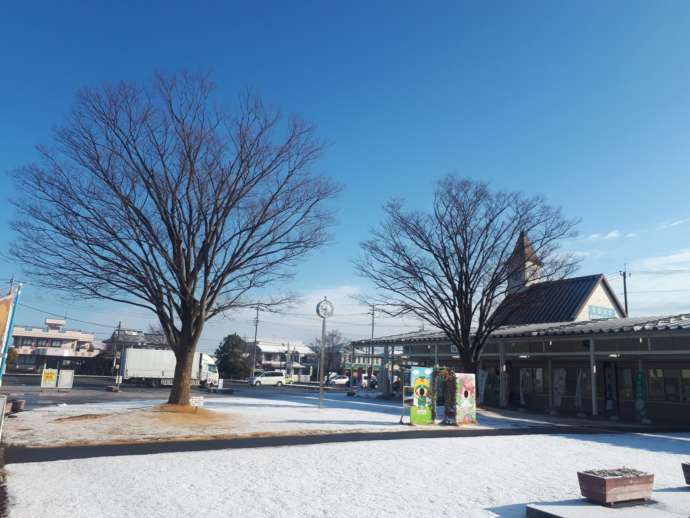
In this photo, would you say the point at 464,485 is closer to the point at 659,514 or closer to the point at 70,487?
the point at 659,514

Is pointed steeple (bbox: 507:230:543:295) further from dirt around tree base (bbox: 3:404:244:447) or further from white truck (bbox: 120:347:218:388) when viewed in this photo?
white truck (bbox: 120:347:218:388)

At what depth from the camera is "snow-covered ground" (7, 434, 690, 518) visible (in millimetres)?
6684

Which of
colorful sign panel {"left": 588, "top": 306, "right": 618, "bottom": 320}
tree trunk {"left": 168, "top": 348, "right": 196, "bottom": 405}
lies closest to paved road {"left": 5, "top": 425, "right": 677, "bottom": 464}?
tree trunk {"left": 168, "top": 348, "right": 196, "bottom": 405}

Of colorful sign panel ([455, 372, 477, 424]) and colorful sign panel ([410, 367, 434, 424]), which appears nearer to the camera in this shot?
colorful sign panel ([410, 367, 434, 424])

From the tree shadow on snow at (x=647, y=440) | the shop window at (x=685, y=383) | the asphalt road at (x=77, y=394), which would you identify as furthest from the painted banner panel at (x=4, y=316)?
the shop window at (x=685, y=383)

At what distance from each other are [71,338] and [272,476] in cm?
7352

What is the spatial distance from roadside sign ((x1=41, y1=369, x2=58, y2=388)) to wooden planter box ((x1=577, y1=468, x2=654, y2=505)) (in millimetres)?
30922

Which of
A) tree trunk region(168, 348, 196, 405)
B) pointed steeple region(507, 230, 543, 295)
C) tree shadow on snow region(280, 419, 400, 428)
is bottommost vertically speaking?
tree shadow on snow region(280, 419, 400, 428)

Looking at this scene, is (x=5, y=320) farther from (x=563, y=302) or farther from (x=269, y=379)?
(x=269, y=379)

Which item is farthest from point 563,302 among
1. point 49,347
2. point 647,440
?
point 49,347

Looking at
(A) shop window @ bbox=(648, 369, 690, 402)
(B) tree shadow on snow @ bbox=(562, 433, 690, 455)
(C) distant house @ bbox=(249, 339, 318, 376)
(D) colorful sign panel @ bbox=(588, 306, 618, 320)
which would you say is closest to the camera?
(B) tree shadow on snow @ bbox=(562, 433, 690, 455)

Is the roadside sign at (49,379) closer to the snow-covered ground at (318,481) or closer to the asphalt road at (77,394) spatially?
the asphalt road at (77,394)

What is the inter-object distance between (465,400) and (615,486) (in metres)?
11.6

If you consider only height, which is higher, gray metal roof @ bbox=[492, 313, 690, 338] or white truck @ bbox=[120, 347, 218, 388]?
gray metal roof @ bbox=[492, 313, 690, 338]
